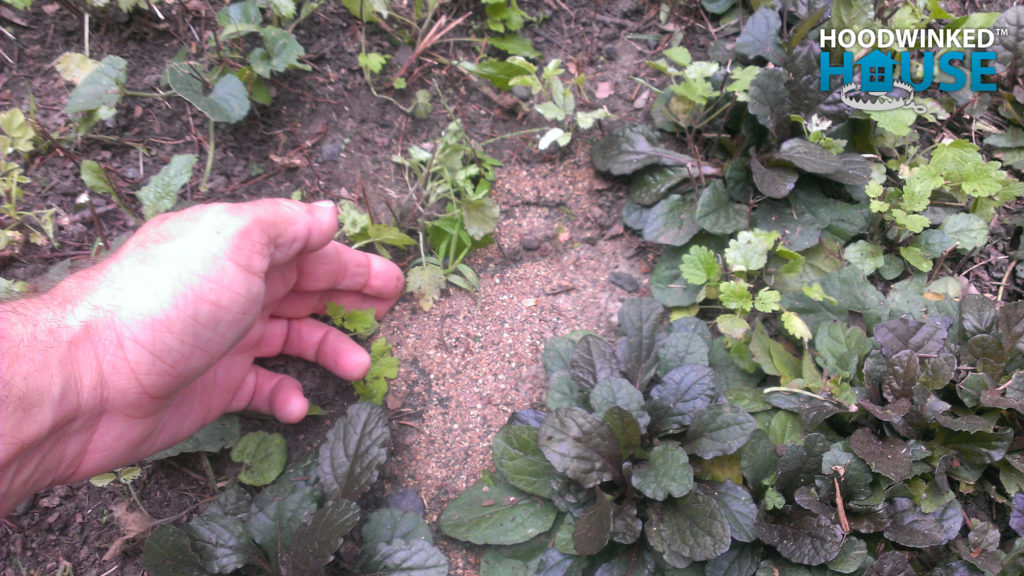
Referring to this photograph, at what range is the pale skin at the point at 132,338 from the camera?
155 cm

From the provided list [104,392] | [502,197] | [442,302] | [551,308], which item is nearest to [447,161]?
[502,197]

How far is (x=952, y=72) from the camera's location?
263 centimetres

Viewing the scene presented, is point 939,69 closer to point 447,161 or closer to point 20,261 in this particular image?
point 447,161

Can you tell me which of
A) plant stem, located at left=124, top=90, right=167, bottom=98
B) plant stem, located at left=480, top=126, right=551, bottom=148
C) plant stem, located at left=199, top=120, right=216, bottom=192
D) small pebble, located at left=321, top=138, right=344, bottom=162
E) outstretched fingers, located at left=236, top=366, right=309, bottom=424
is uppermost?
plant stem, located at left=124, top=90, right=167, bottom=98

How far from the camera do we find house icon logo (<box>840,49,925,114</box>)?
2.49 m

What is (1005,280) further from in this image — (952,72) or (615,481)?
(615,481)

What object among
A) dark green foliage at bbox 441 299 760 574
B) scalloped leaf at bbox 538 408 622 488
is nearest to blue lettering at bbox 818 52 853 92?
dark green foliage at bbox 441 299 760 574

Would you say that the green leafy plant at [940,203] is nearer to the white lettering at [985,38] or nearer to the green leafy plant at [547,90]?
the white lettering at [985,38]

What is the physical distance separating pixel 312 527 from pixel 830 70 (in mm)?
2582

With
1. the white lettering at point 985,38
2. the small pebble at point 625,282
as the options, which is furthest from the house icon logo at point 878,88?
the small pebble at point 625,282

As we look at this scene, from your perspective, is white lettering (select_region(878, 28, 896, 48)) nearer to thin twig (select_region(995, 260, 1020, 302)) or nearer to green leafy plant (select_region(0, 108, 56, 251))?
thin twig (select_region(995, 260, 1020, 302))

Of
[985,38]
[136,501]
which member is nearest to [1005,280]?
[985,38]

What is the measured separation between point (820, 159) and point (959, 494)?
4.07ft

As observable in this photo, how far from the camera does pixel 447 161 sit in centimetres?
245
